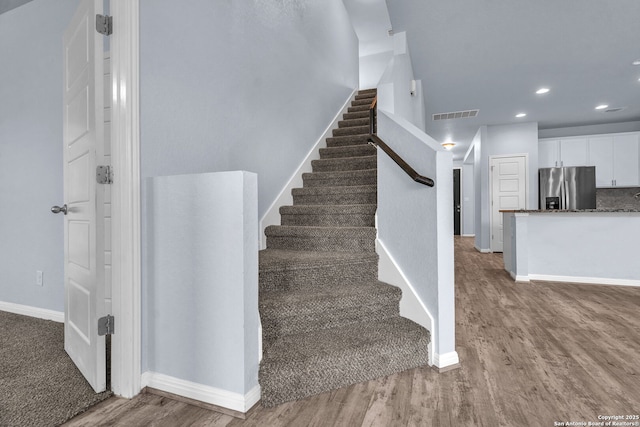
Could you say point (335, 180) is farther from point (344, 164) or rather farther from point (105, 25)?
point (105, 25)

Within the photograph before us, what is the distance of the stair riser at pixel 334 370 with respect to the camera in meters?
1.52

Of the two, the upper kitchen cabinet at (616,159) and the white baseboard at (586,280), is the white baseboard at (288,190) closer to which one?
the white baseboard at (586,280)

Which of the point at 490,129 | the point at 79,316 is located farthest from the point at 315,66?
the point at 490,129

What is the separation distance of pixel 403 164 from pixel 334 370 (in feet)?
3.99

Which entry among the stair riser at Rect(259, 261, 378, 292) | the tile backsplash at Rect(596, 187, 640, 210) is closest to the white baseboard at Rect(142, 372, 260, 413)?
the stair riser at Rect(259, 261, 378, 292)

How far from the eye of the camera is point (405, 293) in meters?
2.09

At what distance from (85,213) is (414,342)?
1.91 metres

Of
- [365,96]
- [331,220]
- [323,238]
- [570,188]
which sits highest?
[365,96]

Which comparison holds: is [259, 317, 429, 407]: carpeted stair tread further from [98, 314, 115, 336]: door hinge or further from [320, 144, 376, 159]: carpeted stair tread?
[320, 144, 376, 159]: carpeted stair tread

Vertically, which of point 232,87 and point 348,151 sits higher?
point 232,87

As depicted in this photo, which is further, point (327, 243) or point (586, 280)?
point (586, 280)

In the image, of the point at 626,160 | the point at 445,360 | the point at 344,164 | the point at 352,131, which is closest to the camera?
the point at 445,360

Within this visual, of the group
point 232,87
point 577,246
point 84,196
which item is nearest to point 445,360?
point 84,196

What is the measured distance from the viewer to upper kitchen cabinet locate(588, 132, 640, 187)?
6016mm
